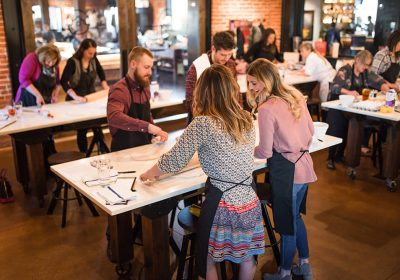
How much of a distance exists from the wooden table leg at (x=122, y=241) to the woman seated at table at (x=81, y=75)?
224 cm

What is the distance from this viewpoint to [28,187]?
4.88m

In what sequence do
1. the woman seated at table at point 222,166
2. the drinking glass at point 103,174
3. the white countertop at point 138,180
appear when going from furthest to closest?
the drinking glass at point 103,174 < the white countertop at point 138,180 < the woman seated at table at point 222,166

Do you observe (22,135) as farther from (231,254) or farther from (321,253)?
(321,253)

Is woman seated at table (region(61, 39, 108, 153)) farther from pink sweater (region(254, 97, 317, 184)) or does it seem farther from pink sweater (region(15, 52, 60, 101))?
pink sweater (region(254, 97, 317, 184))

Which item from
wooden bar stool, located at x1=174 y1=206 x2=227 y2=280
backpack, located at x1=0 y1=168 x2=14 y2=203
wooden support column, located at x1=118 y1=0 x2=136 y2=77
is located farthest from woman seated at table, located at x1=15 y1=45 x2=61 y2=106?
wooden bar stool, located at x1=174 y1=206 x2=227 y2=280

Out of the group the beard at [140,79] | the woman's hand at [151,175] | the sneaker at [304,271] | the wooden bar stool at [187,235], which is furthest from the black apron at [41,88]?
the sneaker at [304,271]

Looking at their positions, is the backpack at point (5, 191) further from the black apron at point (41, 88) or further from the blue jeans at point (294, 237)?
the blue jeans at point (294, 237)

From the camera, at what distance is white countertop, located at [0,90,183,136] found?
4285mm

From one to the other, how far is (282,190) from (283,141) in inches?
12.8

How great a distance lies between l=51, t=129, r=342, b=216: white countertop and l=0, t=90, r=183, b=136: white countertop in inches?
50.1

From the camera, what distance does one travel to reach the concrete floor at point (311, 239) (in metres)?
3.41

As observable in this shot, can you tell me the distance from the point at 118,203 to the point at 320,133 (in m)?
1.88

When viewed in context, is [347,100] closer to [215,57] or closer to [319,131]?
[319,131]

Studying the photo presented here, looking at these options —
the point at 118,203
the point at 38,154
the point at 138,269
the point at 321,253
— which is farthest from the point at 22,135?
the point at 321,253
